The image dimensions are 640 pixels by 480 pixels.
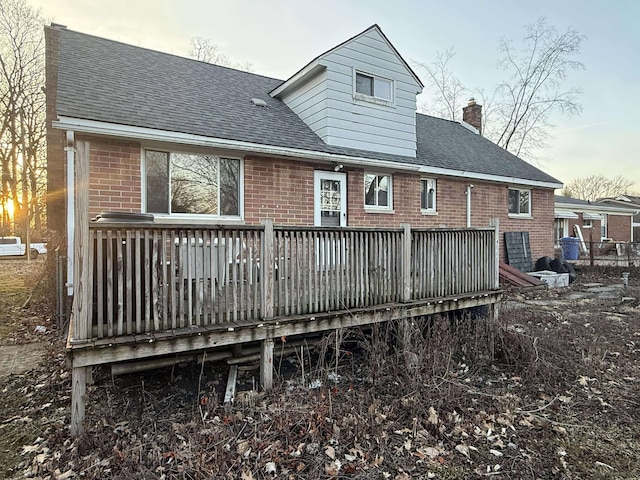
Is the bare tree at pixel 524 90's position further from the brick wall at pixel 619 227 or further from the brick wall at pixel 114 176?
the brick wall at pixel 114 176

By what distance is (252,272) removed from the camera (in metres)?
4.30

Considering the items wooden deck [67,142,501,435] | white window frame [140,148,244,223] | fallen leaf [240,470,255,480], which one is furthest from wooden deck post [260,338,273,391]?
white window frame [140,148,244,223]

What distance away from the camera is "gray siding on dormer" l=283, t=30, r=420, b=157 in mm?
8891

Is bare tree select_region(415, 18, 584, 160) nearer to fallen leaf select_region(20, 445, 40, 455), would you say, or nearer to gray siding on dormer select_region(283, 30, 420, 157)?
gray siding on dormer select_region(283, 30, 420, 157)

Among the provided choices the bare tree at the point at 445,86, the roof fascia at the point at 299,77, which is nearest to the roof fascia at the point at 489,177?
the roof fascia at the point at 299,77

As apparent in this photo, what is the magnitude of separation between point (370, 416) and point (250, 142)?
5532 millimetres

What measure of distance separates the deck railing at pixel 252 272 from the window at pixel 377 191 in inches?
147

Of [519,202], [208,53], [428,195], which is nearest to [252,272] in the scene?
[428,195]

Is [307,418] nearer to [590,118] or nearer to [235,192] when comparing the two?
[235,192]

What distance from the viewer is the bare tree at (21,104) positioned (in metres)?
22.2

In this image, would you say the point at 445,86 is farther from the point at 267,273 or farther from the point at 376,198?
the point at 267,273

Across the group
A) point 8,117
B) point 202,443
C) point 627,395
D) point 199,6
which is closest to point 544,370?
point 627,395

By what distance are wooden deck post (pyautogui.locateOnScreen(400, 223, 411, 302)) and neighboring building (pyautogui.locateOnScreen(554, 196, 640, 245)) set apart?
20070 millimetres

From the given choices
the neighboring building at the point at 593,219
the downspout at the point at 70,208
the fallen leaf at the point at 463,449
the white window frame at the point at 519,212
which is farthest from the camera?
the neighboring building at the point at 593,219
